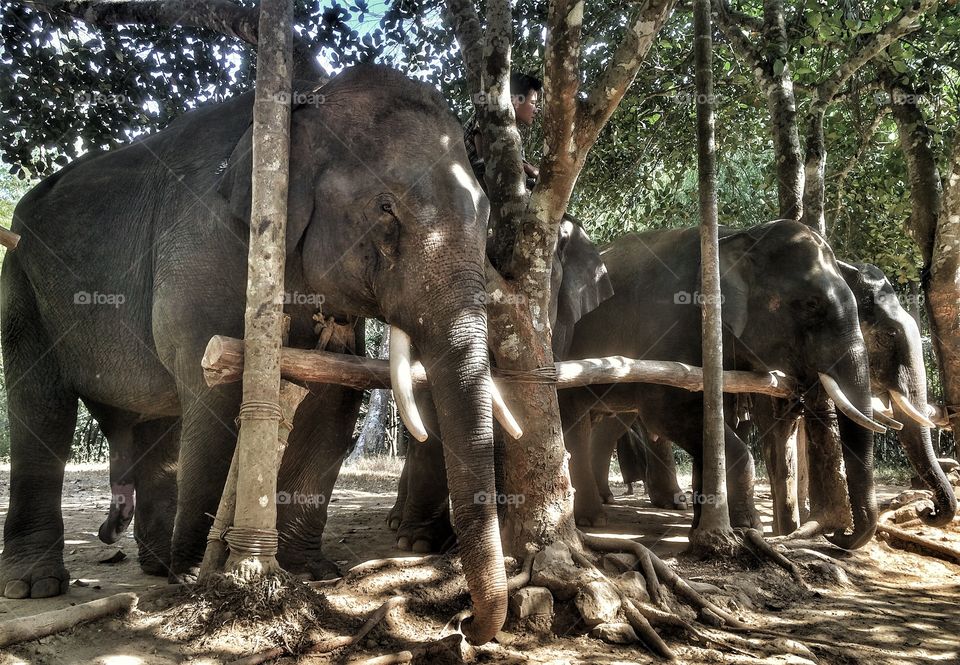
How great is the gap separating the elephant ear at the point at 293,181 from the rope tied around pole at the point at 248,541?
5.17 ft

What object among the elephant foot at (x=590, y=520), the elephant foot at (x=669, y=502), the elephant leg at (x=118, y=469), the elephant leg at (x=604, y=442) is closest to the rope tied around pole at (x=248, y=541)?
the elephant leg at (x=118, y=469)

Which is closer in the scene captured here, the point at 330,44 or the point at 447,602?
the point at 447,602

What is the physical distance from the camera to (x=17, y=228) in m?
6.28

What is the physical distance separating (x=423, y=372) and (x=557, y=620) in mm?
1712

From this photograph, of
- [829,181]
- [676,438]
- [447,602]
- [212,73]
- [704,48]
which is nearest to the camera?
[447,602]

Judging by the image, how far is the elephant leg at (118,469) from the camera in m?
6.48

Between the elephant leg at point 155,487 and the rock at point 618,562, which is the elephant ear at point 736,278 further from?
the elephant leg at point 155,487

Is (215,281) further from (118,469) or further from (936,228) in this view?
(936,228)

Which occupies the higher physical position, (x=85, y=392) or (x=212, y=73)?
(x=212, y=73)

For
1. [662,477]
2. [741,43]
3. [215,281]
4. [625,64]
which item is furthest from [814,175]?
[215,281]

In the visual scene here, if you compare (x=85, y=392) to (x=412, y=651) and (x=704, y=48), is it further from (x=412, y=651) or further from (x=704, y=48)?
(x=704, y=48)

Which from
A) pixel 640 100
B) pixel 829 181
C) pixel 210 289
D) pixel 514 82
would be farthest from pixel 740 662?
pixel 829 181

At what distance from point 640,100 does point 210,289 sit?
718cm

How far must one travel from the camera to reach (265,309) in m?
4.20
